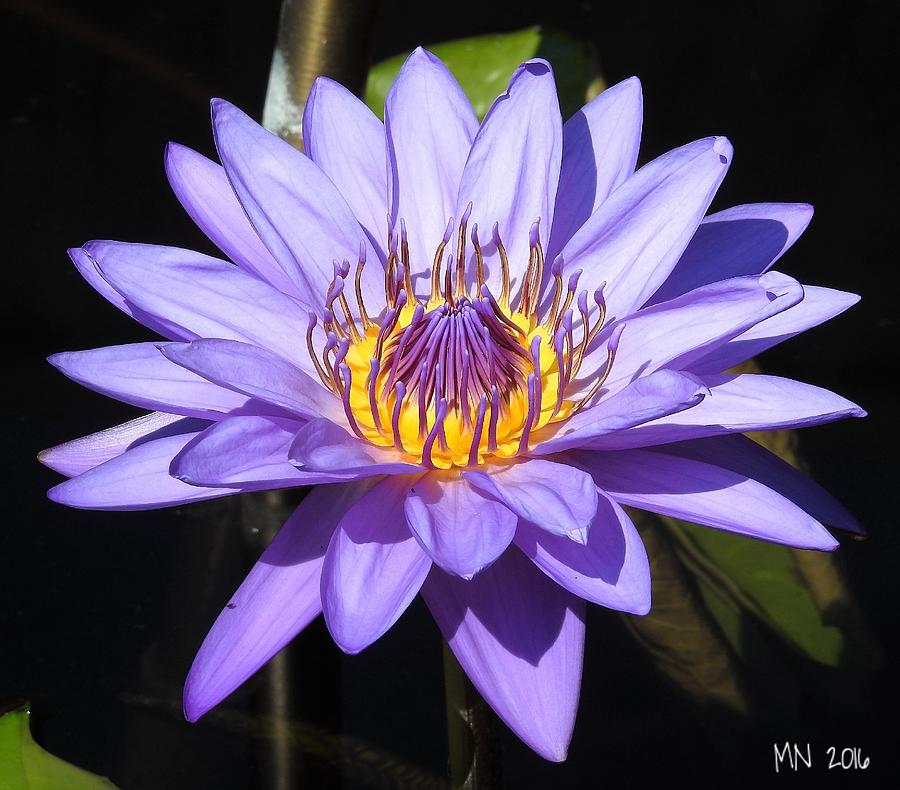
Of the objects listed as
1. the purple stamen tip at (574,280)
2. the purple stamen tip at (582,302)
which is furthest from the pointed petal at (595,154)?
the purple stamen tip at (582,302)

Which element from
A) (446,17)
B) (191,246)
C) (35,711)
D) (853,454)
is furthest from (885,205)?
(35,711)

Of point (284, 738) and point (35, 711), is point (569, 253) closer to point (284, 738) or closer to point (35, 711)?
point (284, 738)

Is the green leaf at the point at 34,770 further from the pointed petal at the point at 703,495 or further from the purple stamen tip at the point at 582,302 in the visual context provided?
the purple stamen tip at the point at 582,302

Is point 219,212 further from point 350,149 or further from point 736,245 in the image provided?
point 736,245

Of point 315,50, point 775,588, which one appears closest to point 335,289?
point 315,50

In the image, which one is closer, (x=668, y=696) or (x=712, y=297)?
(x=712, y=297)

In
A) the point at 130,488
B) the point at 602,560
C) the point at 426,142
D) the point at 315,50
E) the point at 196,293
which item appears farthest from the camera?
the point at 315,50
